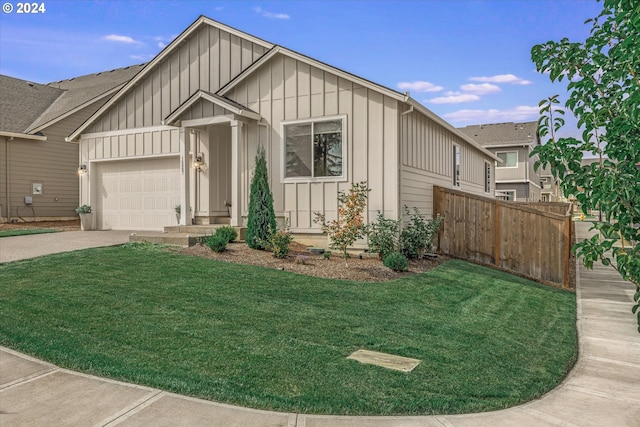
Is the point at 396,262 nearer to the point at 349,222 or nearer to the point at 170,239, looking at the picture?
the point at 349,222

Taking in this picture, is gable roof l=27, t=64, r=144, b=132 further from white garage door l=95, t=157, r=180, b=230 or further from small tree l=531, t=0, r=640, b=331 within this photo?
small tree l=531, t=0, r=640, b=331

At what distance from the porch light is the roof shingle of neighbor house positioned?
902 centimetres

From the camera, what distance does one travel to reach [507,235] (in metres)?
10.7

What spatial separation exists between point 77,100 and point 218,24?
10.3m

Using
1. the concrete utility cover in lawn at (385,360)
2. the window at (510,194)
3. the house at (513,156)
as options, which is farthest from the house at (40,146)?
the window at (510,194)

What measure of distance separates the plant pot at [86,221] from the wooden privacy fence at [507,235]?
36.7 feet

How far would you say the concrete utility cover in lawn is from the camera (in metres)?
3.92

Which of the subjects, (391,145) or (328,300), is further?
(391,145)

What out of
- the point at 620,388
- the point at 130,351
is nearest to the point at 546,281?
the point at 620,388

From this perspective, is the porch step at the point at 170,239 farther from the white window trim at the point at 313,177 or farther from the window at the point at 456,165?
the window at the point at 456,165

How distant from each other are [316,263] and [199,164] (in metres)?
5.51

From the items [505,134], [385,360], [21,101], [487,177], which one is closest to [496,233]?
[385,360]

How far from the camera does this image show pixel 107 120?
1442 cm

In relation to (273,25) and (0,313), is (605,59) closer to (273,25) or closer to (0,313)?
(0,313)
